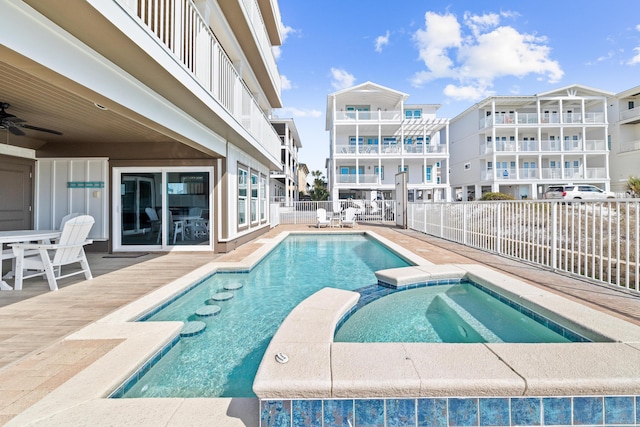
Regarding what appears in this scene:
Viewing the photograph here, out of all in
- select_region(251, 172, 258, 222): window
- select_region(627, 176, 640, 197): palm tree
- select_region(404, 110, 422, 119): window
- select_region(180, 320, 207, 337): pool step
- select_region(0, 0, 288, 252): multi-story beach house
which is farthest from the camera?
select_region(404, 110, 422, 119): window

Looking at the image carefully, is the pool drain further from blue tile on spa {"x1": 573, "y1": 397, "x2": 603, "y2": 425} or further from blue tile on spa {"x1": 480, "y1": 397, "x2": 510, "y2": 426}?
blue tile on spa {"x1": 573, "y1": 397, "x2": 603, "y2": 425}

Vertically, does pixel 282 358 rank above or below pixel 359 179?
below

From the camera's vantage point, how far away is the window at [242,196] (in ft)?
27.7

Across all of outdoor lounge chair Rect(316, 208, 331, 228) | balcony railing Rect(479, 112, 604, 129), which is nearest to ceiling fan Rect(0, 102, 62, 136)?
outdoor lounge chair Rect(316, 208, 331, 228)

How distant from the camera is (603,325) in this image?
8.42ft

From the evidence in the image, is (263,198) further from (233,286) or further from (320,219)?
(233,286)

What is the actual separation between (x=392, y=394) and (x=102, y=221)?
8063mm

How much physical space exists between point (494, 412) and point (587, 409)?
573 mm

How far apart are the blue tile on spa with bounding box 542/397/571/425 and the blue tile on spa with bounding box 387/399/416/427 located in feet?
2.58

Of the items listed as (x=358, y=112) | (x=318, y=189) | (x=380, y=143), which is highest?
(x=358, y=112)

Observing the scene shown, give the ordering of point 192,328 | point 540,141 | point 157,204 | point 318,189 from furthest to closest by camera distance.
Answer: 1. point 318,189
2. point 540,141
3. point 157,204
4. point 192,328

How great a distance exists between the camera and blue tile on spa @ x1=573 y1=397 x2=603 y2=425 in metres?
1.71

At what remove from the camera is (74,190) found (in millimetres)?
7074

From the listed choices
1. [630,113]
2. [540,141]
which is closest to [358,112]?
[540,141]
